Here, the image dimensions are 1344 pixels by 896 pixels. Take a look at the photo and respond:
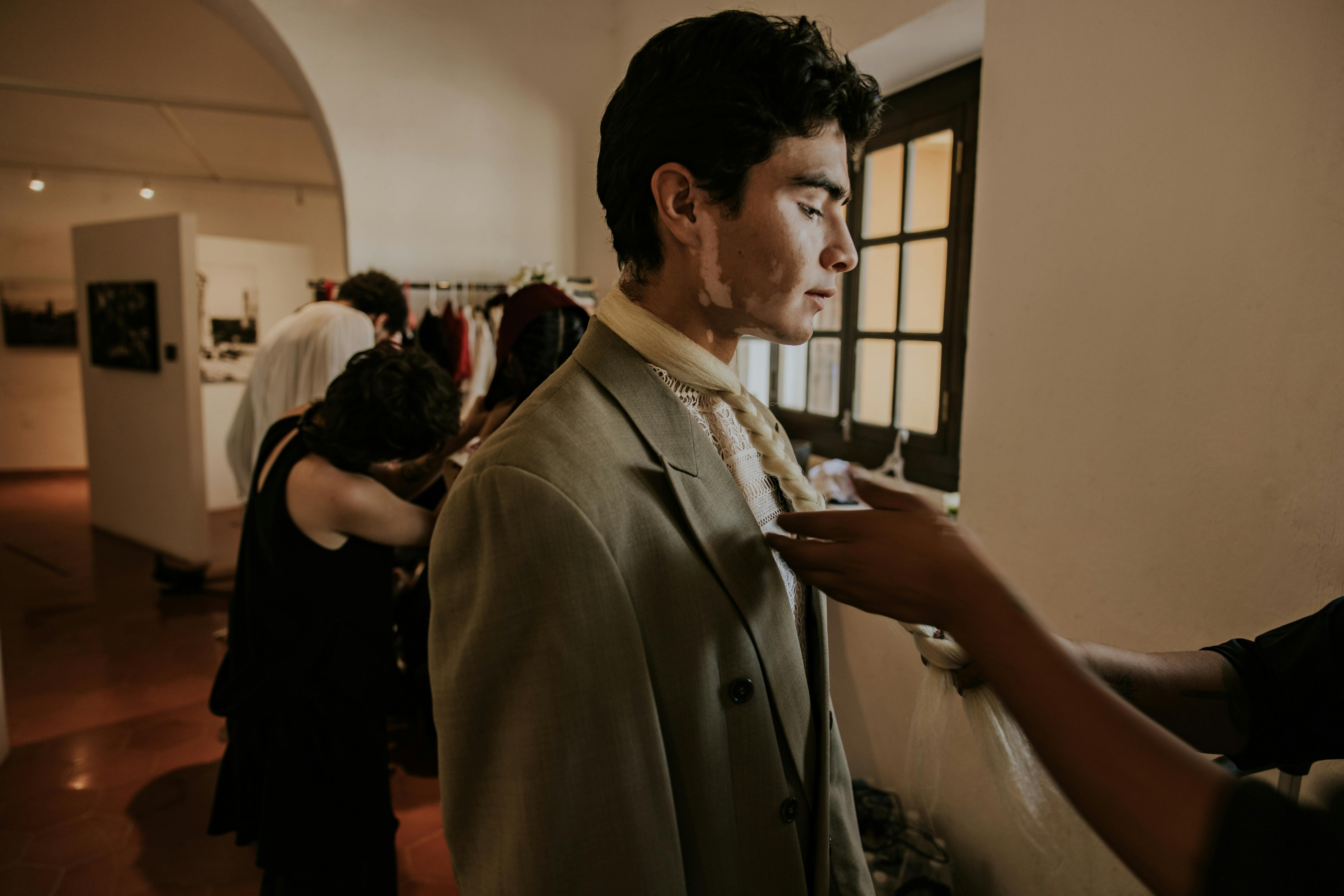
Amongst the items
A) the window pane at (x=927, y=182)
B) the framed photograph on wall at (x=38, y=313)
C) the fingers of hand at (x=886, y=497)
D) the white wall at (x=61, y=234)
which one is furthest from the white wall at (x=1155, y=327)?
the framed photograph on wall at (x=38, y=313)

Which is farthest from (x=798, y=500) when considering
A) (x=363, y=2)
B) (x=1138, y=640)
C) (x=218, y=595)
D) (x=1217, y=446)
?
(x=218, y=595)

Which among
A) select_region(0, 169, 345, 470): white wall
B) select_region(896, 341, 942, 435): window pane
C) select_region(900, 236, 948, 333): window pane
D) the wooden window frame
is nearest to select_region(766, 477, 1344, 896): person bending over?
the wooden window frame

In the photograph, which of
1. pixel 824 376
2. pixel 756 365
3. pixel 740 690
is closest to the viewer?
pixel 740 690

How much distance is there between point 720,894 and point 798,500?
0.46m

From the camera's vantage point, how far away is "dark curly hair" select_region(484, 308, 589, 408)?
2281 mm

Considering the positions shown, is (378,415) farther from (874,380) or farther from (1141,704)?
(874,380)

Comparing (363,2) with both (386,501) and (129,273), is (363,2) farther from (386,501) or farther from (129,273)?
(386,501)

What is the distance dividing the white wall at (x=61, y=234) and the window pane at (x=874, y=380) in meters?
7.59

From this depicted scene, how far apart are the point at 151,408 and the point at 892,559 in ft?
20.3

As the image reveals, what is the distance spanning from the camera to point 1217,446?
1.40 m

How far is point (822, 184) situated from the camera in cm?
87

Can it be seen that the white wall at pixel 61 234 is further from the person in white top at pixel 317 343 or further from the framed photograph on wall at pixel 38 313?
the person in white top at pixel 317 343

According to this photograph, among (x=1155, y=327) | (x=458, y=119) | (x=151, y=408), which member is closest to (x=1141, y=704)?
(x=1155, y=327)

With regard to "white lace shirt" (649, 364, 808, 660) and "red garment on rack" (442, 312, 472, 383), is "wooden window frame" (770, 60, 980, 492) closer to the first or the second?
"white lace shirt" (649, 364, 808, 660)
